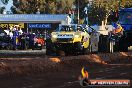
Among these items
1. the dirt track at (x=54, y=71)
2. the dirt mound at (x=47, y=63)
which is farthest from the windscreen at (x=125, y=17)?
the dirt mound at (x=47, y=63)

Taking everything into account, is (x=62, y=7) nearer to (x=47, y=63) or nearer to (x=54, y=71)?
(x=47, y=63)

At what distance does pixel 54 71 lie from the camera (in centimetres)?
1728

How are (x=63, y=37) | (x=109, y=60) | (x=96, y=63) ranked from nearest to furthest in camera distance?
(x=96, y=63) → (x=109, y=60) → (x=63, y=37)

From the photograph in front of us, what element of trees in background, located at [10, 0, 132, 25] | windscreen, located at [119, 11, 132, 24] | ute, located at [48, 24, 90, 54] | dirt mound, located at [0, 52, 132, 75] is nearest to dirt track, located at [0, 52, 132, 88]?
dirt mound, located at [0, 52, 132, 75]

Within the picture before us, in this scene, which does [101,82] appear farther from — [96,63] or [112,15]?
[112,15]

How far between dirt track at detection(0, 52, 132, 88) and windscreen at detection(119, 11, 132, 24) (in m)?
5.82

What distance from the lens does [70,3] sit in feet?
401

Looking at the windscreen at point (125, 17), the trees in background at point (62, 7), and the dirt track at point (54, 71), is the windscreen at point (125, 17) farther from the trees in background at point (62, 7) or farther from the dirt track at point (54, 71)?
the trees in background at point (62, 7)

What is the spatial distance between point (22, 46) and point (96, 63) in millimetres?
17178

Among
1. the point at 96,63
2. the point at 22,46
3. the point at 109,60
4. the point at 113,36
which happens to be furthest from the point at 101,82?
the point at 22,46

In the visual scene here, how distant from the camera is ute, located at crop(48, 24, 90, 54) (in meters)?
25.8

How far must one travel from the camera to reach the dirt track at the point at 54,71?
41.8 feet

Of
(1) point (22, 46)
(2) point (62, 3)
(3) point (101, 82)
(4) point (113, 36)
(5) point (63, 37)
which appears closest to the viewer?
(3) point (101, 82)

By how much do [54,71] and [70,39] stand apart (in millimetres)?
8591
